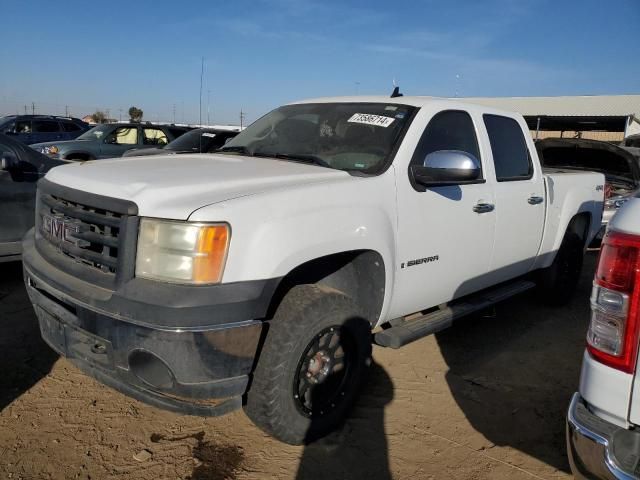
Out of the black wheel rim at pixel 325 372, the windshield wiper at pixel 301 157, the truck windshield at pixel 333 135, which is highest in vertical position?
the truck windshield at pixel 333 135

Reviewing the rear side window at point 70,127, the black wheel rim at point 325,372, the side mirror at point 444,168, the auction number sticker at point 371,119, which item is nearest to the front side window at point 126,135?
the rear side window at point 70,127

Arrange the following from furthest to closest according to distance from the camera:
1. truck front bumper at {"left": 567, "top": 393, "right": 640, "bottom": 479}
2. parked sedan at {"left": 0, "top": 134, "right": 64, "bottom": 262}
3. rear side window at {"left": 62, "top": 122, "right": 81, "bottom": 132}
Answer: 1. rear side window at {"left": 62, "top": 122, "right": 81, "bottom": 132}
2. parked sedan at {"left": 0, "top": 134, "right": 64, "bottom": 262}
3. truck front bumper at {"left": 567, "top": 393, "right": 640, "bottom": 479}

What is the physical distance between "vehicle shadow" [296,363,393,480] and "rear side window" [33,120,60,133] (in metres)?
16.5

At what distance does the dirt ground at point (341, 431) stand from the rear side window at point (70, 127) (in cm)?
1476

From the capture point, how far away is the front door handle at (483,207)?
12.6 feet

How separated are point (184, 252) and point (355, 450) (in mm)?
1502

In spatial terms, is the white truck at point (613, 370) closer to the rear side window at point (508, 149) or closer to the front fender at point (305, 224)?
the front fender at point (305, 224)

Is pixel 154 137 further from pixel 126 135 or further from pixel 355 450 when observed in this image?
pixel 355 450

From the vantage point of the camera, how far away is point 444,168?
3.28 meters

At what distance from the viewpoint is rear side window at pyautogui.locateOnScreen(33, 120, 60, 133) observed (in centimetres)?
1666

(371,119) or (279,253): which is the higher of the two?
(371,119)

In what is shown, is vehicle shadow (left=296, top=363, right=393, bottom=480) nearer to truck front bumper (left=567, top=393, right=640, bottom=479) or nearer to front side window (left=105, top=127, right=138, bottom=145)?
truck front bumper (left=567, top=393, right=640, bottom=479)

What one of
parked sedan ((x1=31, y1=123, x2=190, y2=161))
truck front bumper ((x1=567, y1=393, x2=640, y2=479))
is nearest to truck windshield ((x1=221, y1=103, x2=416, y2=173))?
truck front bumper ((x1=567, y1=393, x2=640, y2=479))

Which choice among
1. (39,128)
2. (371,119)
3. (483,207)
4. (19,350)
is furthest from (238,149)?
(39,128)
